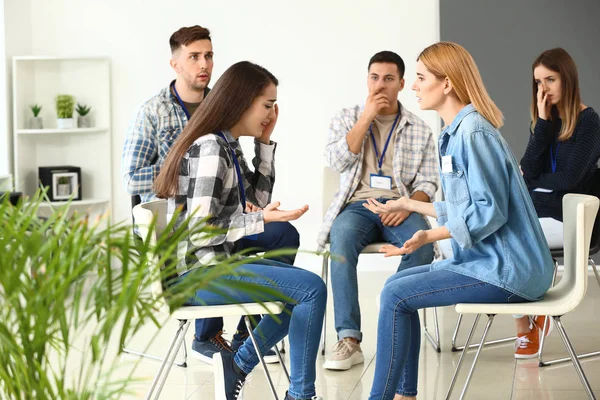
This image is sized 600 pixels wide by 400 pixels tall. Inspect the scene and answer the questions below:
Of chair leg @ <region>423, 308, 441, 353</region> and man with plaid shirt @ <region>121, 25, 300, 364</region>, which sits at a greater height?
man with plaid shirt @ <region>121, 25, 300, 364</region>

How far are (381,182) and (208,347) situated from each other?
115 centimetres

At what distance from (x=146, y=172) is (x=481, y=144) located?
170cm

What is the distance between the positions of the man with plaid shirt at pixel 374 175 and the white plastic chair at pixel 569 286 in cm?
102

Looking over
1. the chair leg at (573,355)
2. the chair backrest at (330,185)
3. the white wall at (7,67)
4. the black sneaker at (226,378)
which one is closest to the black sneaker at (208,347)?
the black sneaker at (226,378)

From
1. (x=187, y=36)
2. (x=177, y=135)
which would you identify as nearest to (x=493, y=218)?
(x=177, y=135)

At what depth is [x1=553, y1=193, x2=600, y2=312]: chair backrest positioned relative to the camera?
263 cm

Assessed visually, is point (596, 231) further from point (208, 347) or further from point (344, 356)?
point (208, 347)

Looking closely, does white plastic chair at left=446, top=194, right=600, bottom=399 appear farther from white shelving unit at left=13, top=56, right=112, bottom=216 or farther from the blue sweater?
white shelving unit at left=13, top=56, right=112, bottom=216

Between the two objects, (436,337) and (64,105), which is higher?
(64,105)

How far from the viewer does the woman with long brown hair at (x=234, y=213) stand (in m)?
2.60

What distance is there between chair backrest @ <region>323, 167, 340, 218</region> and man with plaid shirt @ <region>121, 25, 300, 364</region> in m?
0.59

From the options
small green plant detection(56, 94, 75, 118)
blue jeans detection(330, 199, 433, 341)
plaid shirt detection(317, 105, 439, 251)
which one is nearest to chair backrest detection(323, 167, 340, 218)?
plaid shirt detection(317, 105, 439, 251)

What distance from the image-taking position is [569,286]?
9.03ft

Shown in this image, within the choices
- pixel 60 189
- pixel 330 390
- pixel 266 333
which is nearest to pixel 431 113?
pixel 60 189
